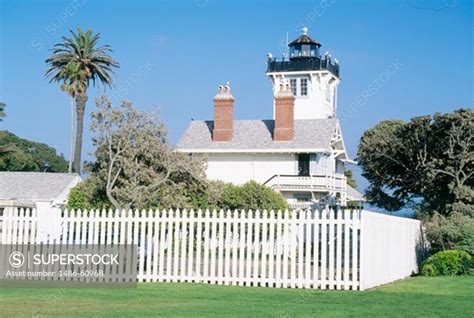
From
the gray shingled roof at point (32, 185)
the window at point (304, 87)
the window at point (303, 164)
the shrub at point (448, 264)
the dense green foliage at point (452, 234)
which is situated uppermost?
the window at point (304, 87)

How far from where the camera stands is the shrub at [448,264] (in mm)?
21172

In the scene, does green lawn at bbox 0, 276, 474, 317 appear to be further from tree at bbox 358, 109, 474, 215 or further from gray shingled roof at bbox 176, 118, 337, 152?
gray shingled roof at bbox 176, 118, 337, 152

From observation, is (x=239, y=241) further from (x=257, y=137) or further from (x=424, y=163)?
(x=257, y=137)

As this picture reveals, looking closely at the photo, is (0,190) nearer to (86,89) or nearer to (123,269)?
(86,89)

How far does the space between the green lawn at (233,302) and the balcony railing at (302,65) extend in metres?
44.6

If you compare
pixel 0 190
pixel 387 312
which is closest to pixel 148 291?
pixel 387 312

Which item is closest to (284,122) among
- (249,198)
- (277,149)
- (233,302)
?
(277,149)

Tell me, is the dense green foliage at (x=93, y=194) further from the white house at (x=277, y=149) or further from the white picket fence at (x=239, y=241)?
the white picket fence at (x=239, y=241)

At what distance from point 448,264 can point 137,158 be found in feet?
57.4

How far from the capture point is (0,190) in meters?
48.2

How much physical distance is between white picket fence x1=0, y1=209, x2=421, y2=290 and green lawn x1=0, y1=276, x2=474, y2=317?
0.67 meters

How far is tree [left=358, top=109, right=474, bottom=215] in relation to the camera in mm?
37500

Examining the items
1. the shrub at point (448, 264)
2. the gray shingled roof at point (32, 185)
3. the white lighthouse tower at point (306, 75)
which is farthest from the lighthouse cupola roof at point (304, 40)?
the shrub at point (448, 264)

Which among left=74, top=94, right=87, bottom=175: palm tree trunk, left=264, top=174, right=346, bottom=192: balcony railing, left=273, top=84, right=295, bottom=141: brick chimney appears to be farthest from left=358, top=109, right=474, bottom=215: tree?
left=74, top=94, right=87, bottom=175: palm tree trunk
